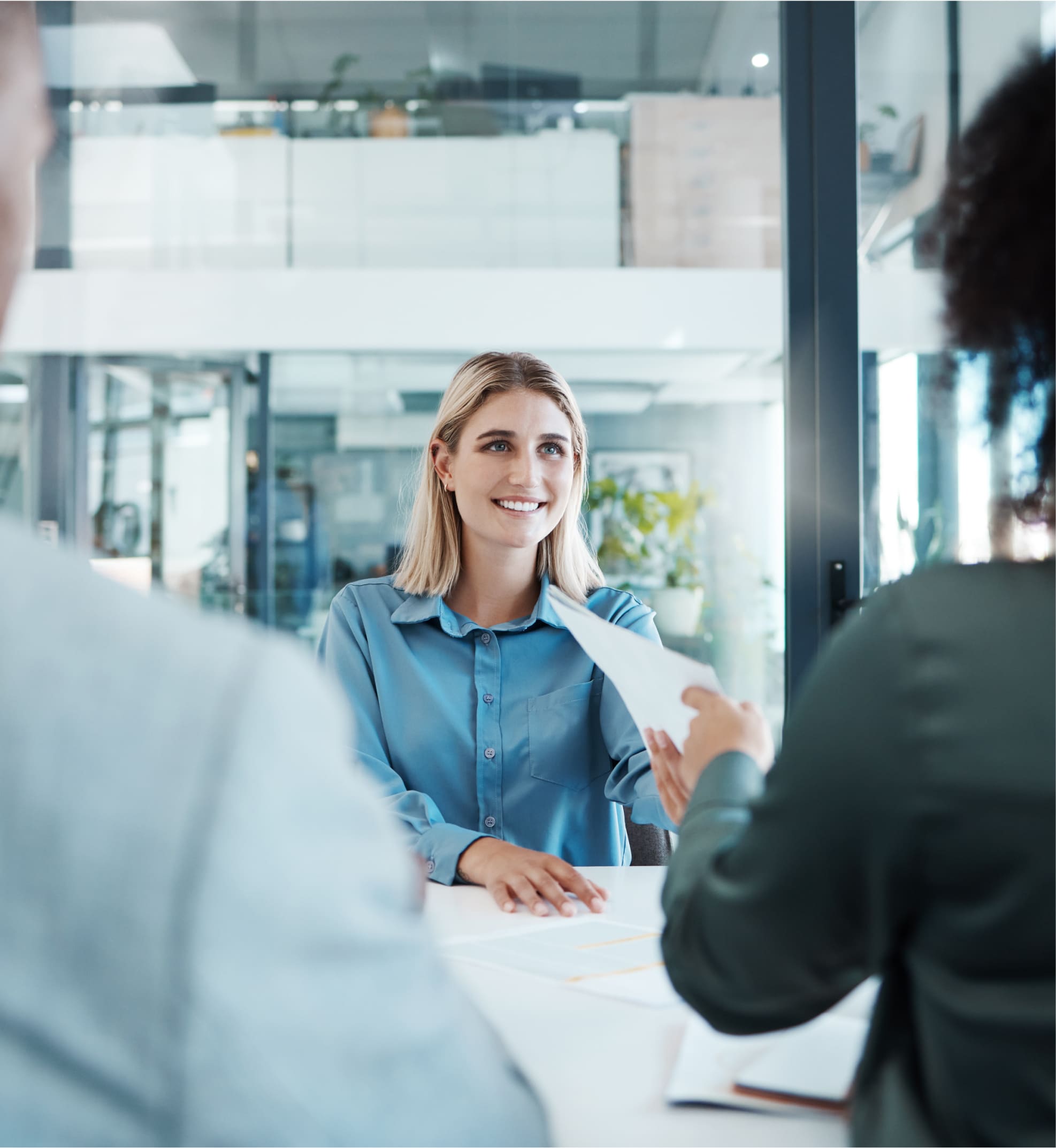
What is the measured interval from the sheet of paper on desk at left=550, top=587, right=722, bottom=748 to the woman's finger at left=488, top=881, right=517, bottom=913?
41 cm

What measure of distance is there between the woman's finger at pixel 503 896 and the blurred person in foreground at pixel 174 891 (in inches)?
34.4

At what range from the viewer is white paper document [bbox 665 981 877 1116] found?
0.79 meters

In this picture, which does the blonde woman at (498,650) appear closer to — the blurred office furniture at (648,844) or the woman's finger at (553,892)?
the blurred office furniture at (648,844)

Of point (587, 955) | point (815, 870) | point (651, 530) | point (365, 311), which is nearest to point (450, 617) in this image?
point (587, 955)

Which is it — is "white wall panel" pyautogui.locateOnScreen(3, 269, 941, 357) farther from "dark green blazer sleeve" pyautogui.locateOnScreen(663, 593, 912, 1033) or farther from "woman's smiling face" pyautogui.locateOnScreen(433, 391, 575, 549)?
"dark green blazer sleeve" pyautogui.locateOnScreen(663, 593, 912, 1033)

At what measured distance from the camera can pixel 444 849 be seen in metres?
1.50

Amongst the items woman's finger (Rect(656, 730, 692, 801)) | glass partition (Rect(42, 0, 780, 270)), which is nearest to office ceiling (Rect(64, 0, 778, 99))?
glass partition (Rect(42, 0, 780, 270))

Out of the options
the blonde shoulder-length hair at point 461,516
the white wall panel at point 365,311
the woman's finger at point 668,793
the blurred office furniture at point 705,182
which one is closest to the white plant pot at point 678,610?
the white wall panel at point 365,311

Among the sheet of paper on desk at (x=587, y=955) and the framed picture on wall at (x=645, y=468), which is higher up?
the framed picture on wall at (x=645, y=468)

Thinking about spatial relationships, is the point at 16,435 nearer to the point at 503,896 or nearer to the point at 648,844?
the point at 648,844

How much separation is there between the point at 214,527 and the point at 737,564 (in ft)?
5.93

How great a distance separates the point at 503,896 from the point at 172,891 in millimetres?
984

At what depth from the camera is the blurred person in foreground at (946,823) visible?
1.83 feet

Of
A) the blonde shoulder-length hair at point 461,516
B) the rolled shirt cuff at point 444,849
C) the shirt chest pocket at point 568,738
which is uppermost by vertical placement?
the blonde shoulder-length hair at point 461,516
